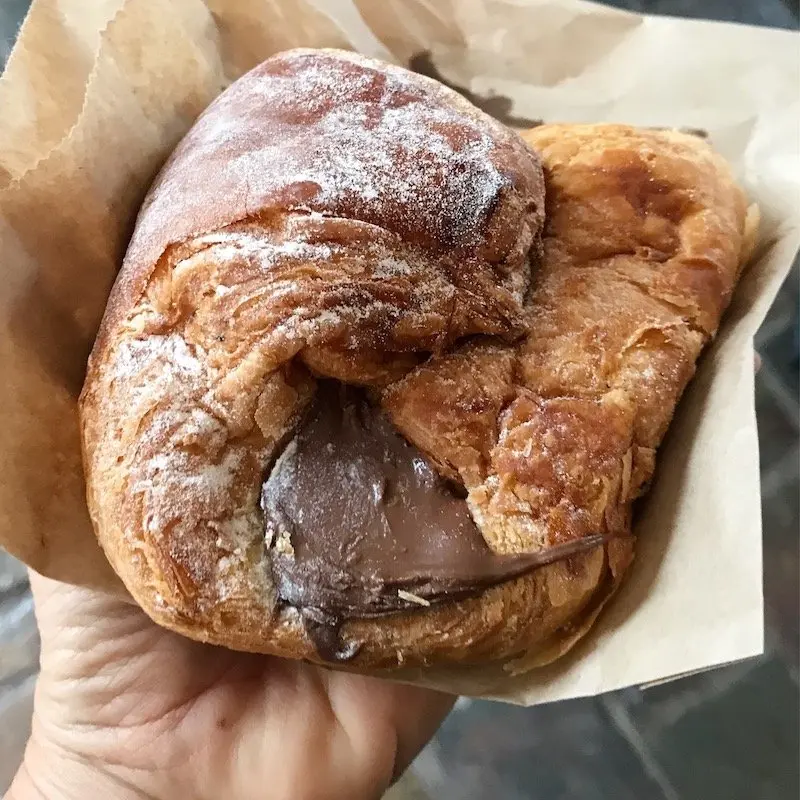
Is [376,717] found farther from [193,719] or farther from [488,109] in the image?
[488,109]

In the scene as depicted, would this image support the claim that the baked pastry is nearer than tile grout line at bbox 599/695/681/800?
Yes

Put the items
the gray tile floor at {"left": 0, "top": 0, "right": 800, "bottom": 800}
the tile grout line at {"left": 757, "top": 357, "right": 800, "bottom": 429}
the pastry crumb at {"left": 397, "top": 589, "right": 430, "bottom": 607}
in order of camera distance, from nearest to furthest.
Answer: the pastry crumb at {"left": 397, "top": 589, "right": 430, "bottom": 607}, the gray tile floor at {"left": 0, "top": 0, "right": 800, "bottom": 800}, the tile grout line at {"left": 757, "top": 357, "right": 800, "bottom": 429}

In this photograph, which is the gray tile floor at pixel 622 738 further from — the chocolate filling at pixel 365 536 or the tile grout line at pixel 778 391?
the chocolate filling at pixel 365 536

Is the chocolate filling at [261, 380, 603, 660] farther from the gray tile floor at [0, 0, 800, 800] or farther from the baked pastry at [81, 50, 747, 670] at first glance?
the gray tile floor at [0, 0, 800, 800]

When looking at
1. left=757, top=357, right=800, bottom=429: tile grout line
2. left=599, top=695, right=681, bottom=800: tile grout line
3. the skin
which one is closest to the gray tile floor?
left=599, top=695, right=681, bottom=800: tile grout line

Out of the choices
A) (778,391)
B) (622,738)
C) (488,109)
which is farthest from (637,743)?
(488,109)

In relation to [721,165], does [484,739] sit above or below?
below

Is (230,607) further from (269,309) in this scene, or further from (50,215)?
(50,215)

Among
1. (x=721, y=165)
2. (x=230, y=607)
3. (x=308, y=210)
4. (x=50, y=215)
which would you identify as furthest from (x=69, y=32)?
(x=721, y=165)
